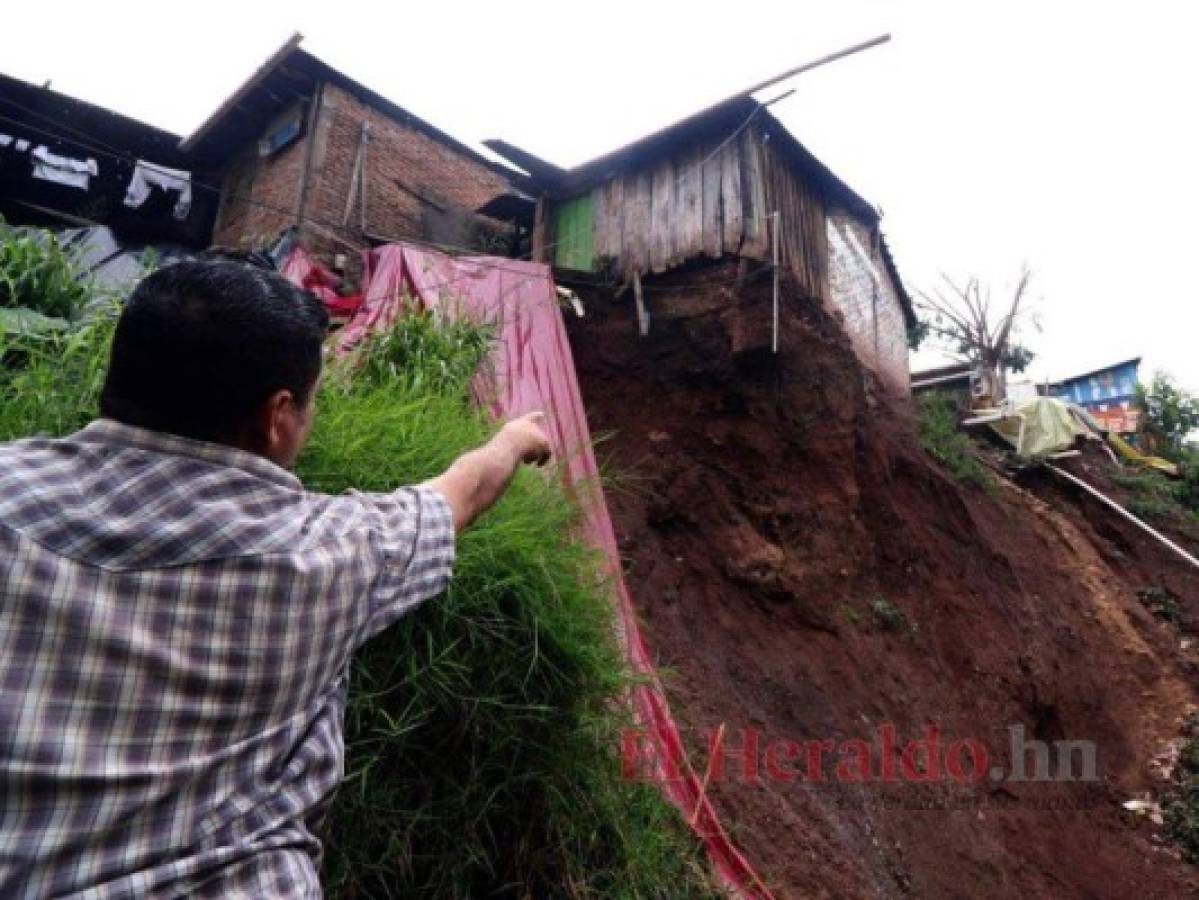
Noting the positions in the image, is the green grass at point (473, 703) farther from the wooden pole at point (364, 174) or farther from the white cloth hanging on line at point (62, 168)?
the white cloth hanging on line at point (62, 168)

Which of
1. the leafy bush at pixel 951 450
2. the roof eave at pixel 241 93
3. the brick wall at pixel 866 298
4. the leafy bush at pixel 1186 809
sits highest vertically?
the roof eave at pixel 241 93

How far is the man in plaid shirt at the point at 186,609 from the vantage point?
2.50 ft

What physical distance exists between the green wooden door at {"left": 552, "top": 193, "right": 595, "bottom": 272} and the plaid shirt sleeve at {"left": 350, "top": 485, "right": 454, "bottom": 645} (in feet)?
22.5

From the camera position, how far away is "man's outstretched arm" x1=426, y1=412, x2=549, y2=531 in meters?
1.23

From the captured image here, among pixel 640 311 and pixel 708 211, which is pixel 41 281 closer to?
pixel 640 311

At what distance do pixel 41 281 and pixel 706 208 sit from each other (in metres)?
5.83

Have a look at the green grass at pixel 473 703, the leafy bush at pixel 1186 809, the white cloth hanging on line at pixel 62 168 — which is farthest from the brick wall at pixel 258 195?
the leafy bush at pixel 1186 809

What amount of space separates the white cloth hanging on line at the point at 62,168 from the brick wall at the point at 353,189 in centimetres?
152

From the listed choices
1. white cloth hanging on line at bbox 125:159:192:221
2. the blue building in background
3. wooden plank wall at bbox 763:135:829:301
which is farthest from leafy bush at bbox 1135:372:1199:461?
white cloth hanging on line at bbox 125:159:192:221

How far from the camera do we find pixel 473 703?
63.5 inches

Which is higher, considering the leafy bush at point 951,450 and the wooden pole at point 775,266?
the wooden pole at point 775,266

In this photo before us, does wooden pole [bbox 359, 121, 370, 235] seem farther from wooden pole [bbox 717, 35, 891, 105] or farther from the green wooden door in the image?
wooden pole [bbox 717, 35, 891, 105]

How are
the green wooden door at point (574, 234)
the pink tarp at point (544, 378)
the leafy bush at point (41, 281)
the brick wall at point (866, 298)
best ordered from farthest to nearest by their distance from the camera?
the brick wall at point (866, 298)
the green wooden door at point (574, 234)
the pink tarp at point (544, 378)
the leafy bush at point (41, 281)

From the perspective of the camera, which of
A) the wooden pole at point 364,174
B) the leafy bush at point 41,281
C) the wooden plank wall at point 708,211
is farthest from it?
the wooden pole at point 364,174
